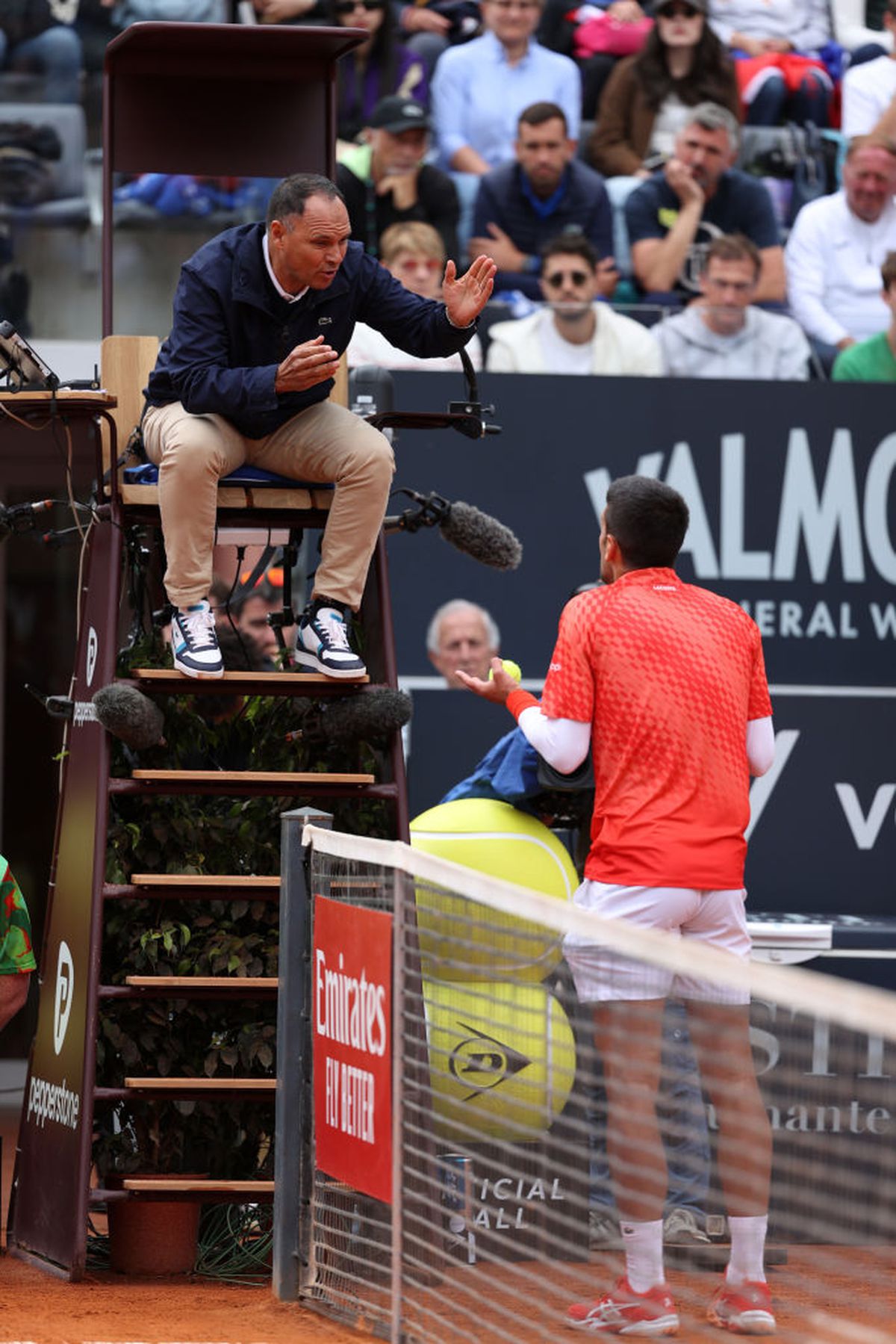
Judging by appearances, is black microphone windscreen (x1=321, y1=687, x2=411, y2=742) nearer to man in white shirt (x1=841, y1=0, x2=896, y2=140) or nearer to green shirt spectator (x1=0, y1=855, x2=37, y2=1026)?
green shirt spectator (x1=0, y1=855, x2=37, y2=1026)

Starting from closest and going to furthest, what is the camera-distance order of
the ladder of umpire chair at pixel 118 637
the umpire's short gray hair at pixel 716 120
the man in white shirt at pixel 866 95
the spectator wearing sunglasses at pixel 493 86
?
the ladder of umpire chair at pixel 118 637
the umpire's short gray hair at pixel 716 120
the spectator wearing sunglasses at pixel 493 86
the man in white shirt at pixel 866 95

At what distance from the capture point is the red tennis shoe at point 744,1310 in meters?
4.18

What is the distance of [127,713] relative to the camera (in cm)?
572

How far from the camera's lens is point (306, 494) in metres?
6.08

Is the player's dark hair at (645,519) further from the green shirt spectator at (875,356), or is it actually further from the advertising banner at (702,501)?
the green shirt spectator at (875,356)

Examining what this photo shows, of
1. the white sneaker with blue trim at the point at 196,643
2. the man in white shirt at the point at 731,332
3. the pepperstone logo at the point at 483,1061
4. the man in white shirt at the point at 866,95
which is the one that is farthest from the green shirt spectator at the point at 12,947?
the man in white shirt at the point at 866,95

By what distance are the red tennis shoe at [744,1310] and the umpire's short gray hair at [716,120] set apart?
7.62 m

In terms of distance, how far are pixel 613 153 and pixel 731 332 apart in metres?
2.26

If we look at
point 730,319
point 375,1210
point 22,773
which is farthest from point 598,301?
point 375,1210

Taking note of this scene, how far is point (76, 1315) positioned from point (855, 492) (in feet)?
17.7

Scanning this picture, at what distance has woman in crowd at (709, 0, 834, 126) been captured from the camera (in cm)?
1209

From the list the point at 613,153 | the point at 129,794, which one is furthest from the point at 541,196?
the point at 129,794

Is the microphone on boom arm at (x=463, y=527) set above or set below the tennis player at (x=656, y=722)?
above

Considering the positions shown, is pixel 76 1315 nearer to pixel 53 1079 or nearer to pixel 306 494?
pixel 53 1079
